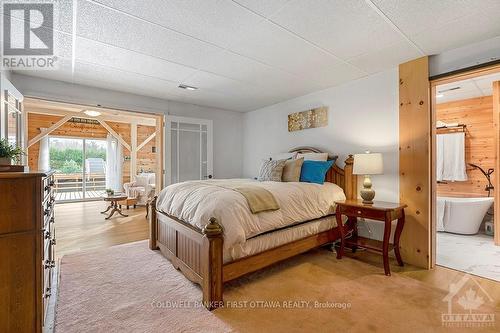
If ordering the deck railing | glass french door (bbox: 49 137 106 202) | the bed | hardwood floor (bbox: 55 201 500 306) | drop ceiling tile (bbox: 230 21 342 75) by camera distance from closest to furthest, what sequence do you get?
the bed → drop ceiling tile (bbox: 230 21 342 75) → hardwood floor (bbox: 55 201 500 306) → glass french door (bbox: 49 137 106 202) → the deck railing

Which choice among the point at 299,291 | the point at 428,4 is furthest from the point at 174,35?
the point at 299,291

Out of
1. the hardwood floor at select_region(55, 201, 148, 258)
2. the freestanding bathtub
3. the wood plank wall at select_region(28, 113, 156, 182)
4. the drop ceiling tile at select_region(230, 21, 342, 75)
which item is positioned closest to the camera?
the drop ceiling tile at select_region(230, 21, 342, 75)

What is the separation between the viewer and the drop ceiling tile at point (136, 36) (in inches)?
74.9

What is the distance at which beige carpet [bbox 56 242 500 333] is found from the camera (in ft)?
5.55

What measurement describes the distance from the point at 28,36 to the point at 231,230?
258 centimetres

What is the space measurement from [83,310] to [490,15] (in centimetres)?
404

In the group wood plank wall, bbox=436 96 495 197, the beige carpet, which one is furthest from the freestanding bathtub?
the beige carpet

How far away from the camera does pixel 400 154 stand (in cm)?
287

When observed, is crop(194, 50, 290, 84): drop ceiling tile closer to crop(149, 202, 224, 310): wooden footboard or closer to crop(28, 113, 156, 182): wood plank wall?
crop(149, 202, 224, 310): wooden footboard

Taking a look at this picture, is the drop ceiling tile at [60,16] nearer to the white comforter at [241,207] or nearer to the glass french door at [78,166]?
the white comforter at [241,207]

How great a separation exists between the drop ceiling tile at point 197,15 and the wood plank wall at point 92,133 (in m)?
6.81

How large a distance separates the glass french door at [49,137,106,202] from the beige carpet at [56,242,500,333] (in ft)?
20.5

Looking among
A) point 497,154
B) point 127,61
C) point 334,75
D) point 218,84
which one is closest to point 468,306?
point 497,154

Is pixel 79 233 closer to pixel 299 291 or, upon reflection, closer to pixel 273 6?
pixel 299 291
